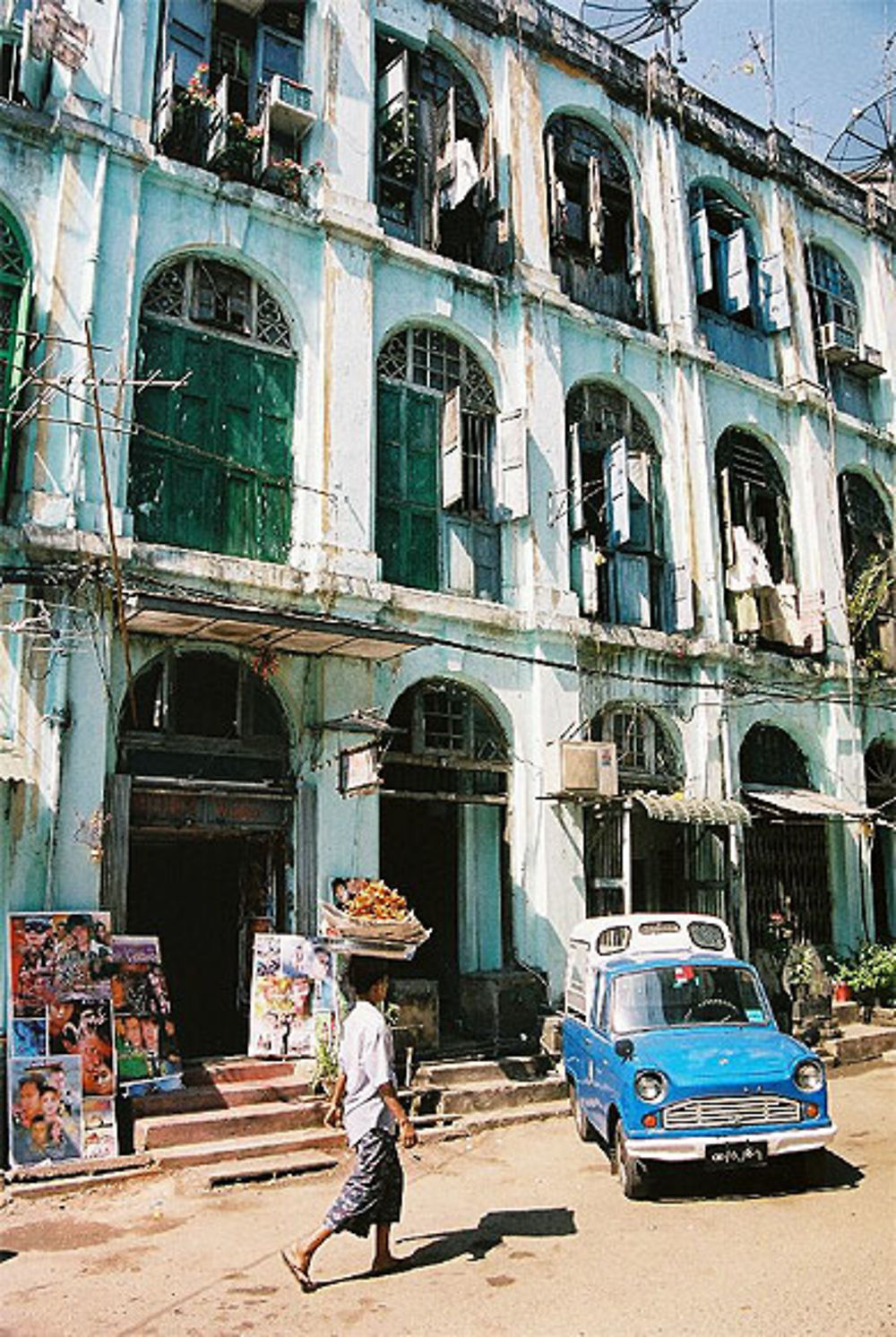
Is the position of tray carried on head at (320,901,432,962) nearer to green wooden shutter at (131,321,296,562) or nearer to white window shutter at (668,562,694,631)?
green wooden shutter at (131,321,296,562)

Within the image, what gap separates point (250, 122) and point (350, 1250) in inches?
488

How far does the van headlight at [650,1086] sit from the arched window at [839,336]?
15.9 metres

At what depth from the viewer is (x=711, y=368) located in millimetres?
17484

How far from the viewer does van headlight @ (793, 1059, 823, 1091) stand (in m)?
7.60

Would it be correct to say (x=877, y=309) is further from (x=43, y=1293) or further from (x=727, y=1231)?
(x=43, y=1293)

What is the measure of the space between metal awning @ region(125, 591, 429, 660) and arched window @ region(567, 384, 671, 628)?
4.20m

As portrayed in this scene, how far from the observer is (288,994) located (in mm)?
10930

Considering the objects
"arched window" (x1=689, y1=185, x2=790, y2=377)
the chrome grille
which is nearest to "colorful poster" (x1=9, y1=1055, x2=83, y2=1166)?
the chrome grille

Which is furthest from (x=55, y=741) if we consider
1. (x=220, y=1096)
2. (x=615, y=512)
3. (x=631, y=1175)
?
(x=615, y=512)

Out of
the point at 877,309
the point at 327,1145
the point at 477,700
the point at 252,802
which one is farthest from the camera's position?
the point at 877,309

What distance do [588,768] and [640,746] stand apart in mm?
2293

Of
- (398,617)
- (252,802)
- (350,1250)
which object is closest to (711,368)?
(398,617)

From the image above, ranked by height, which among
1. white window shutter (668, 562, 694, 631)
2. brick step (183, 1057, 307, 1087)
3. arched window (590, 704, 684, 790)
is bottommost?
brick step (183, 1057, 307, 1087)

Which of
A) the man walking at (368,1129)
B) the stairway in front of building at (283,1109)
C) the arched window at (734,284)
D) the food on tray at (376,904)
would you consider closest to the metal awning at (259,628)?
the food on tray at (376,904)
